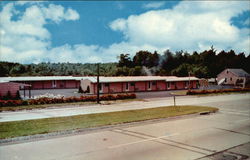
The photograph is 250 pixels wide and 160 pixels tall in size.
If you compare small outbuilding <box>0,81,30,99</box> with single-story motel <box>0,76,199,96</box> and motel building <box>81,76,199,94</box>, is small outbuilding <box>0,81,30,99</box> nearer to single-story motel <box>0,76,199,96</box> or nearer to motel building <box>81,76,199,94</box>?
single-story motel <box>0,76,199,96</box>

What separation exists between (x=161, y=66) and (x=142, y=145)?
9983 cm

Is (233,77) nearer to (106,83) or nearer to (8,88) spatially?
(106,83)

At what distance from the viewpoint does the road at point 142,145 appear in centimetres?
909

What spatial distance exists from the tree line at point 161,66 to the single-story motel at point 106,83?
26.9 meters

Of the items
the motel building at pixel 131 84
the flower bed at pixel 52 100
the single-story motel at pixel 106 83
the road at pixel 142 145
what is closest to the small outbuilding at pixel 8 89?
the single-story motel at pixel 106 83

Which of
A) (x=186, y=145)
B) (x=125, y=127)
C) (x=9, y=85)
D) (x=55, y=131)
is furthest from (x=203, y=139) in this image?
(x=9, y=85)

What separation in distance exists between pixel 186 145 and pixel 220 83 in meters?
75.8

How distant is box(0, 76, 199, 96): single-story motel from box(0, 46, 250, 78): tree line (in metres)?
26.9

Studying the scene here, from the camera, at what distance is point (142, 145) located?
10516mm

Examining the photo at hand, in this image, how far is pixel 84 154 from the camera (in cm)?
925

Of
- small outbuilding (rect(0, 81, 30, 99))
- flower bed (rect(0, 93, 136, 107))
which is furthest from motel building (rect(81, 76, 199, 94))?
small outbuilding (rect(0, 81, 30, 99))

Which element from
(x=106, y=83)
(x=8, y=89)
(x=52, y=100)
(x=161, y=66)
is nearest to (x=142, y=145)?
(x=52, y=100)

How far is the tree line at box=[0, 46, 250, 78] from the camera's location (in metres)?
85.3

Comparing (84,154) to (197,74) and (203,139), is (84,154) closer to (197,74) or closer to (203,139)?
(203,139)
